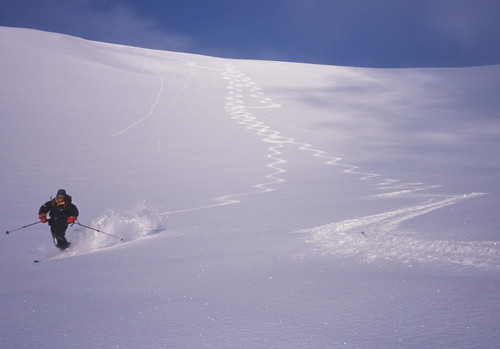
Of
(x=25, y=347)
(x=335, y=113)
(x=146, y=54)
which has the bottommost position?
(x=25, y=347)

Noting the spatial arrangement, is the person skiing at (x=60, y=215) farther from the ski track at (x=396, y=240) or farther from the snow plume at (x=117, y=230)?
the ski track at (x=396, y=240)

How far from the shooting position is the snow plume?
24.6 feet

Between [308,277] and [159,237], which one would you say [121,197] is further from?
[308,277]

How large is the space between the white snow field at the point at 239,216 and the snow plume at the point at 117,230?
39 millimetres

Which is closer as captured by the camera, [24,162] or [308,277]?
[308,277]

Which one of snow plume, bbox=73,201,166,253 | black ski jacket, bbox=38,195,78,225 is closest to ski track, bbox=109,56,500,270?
snow plume, bbox=73,201,166,253

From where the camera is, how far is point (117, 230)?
821 cm

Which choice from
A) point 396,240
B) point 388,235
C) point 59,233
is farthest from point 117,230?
point 396,240

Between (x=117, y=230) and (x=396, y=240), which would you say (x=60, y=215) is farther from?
(x=396, y=240)

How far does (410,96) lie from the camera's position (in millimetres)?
31828

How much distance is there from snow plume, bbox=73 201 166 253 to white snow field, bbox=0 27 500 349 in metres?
0.04

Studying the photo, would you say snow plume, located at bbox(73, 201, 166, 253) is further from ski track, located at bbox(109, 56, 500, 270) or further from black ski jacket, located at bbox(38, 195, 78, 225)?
ski track, located at bbox(109, 56, 500, 270)

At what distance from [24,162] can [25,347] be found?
1477cm

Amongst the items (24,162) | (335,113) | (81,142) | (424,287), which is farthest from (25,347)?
(335,113)
